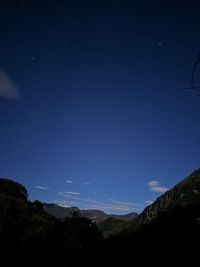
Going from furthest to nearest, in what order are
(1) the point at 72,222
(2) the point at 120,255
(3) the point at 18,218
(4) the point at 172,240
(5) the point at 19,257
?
(3) the point at 18,218 < (1) the point at 72,222 < (5) the point at 19,257 < (2) the point at 120,255 < (4) the point at 172,240

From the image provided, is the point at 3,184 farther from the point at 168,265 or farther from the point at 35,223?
the point at 168,265

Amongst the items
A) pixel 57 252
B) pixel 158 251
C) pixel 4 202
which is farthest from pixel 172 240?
pixel 4 202

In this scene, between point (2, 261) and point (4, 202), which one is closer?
point (2, 261)

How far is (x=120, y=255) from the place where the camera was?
16.9 meters

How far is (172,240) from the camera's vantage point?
15773mm

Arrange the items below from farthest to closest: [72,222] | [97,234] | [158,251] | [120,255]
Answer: [97,234], [72,222], [120,255], [158,251]

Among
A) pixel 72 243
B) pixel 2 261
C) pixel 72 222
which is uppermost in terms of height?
pixel 72 222

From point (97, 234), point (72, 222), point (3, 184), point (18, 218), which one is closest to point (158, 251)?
point (72, 222)

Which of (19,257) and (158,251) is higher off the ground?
(158,251)

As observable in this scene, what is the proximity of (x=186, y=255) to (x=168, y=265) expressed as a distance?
99 centimetres

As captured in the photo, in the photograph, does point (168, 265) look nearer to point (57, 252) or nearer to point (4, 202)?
point (57, 252)

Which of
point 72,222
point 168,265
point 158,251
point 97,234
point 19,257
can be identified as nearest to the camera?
point 168,265

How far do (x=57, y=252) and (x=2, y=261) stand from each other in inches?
190

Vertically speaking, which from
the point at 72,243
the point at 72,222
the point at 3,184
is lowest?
the point at 72,243
